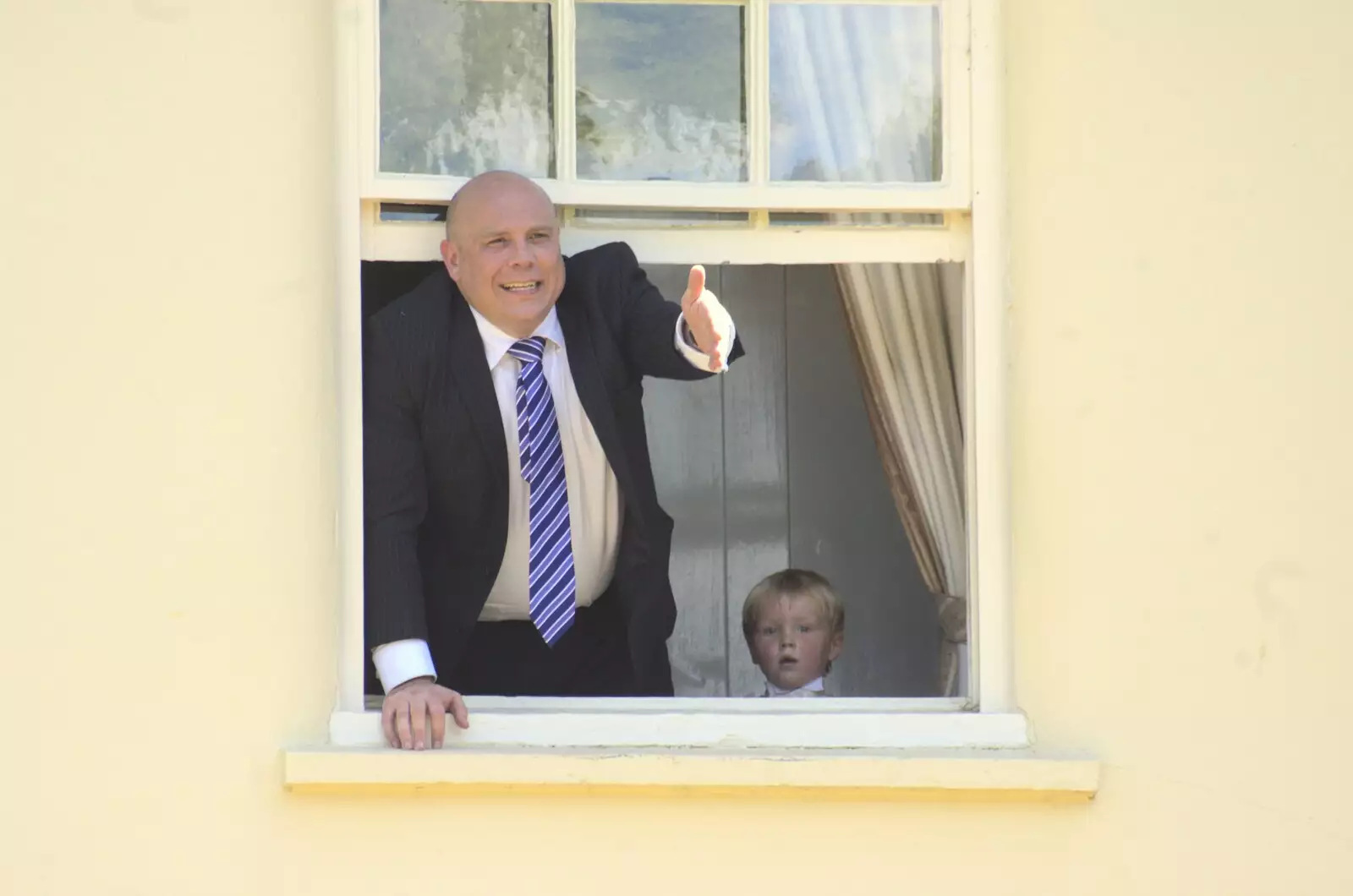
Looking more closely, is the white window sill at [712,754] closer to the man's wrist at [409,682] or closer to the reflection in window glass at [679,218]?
the man's wrist at [409,682]

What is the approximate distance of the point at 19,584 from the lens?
3.93m

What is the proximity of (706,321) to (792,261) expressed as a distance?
0.32 meters

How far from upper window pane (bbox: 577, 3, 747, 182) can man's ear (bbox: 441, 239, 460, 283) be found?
29 cm

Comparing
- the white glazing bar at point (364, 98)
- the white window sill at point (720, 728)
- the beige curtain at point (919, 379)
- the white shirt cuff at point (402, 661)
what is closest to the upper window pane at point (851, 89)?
the beige curtain at point (919, 379)

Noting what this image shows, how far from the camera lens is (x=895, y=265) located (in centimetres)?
445

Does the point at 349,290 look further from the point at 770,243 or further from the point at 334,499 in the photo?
the point at 770,243

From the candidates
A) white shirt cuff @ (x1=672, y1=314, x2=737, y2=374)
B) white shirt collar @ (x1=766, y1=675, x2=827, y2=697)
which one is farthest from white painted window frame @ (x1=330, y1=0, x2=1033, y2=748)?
white shirt collar @ (x1=766, y1=675, x2=827, y2=697)

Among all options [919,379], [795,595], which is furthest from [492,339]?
[795,595]

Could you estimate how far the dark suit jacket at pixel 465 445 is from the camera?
413cm

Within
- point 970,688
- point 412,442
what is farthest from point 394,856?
point 970,688

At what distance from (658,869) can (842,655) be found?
2193mm

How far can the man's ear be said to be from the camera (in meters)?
4.18

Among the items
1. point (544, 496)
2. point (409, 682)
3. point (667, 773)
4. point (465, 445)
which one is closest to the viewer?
point (667, 773)

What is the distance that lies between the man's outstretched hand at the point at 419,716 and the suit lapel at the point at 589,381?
2.00 ft
